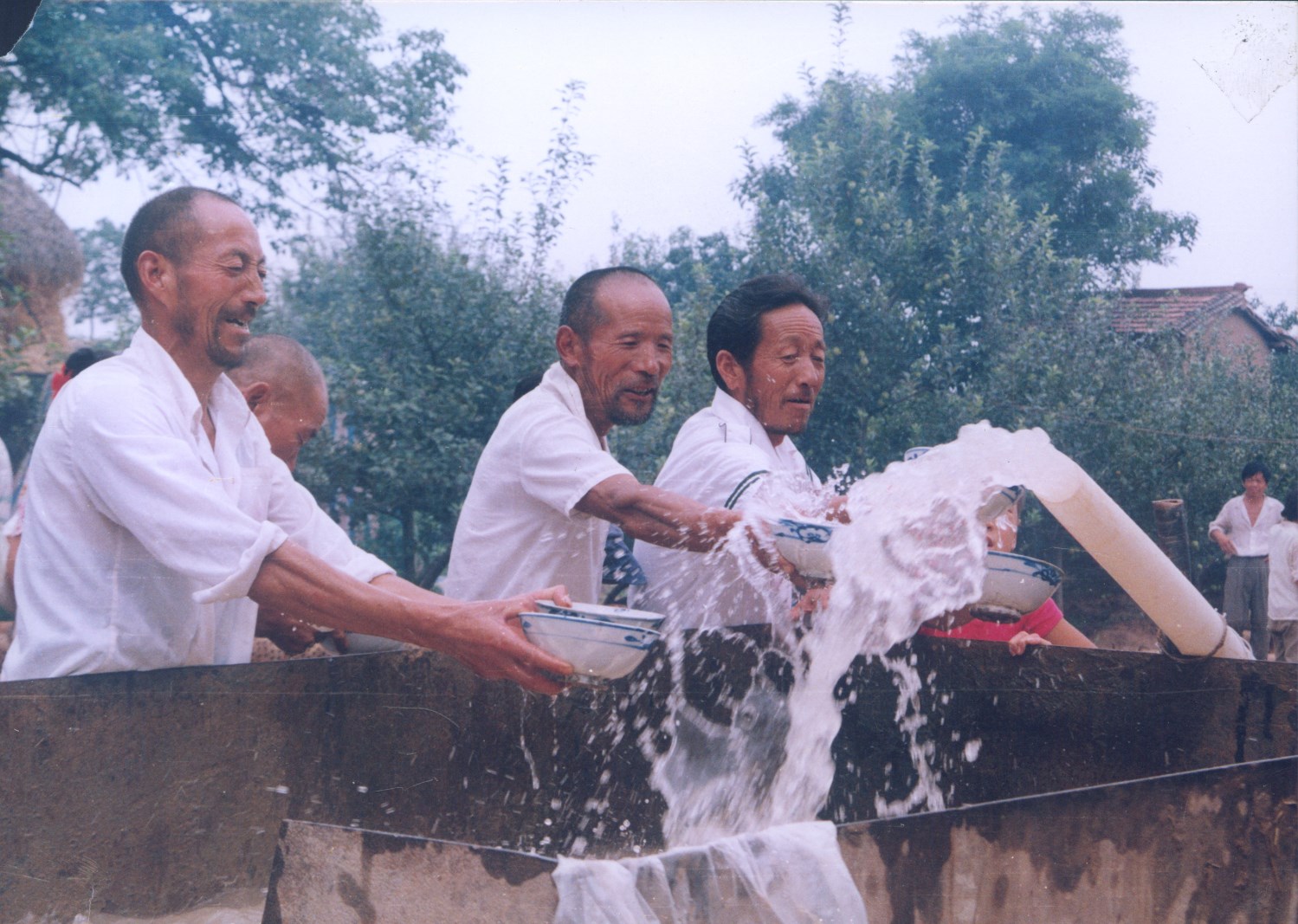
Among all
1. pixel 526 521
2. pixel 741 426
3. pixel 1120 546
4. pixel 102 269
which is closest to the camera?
pixel 1120 546

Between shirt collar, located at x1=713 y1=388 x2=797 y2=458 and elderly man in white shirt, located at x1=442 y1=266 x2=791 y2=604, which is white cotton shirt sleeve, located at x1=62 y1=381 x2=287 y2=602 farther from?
shirt collar, located at x1=713 y1=388 x2=797 y2=458

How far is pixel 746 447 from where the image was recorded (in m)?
2.64

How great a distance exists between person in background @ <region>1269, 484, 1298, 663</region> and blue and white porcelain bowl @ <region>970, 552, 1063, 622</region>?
16.7ft

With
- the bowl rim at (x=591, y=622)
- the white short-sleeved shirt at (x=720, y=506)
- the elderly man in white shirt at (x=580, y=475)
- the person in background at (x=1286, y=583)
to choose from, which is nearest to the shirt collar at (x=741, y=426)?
the white short-sleeved shirt at (x=720, y=506)

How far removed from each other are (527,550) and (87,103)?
6872mm

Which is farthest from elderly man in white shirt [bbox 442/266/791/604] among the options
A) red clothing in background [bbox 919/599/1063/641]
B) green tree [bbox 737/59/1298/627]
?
green tree [bbox 737/59/1298/627]

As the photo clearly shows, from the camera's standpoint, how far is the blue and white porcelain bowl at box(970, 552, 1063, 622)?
2129 millimetres

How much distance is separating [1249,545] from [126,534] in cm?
686

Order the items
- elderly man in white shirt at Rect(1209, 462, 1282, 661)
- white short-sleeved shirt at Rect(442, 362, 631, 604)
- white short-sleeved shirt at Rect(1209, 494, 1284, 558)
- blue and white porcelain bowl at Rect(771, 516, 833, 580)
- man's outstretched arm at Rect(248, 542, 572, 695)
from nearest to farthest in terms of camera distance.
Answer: man's outstretched arm at Rect(248, 542, 572, 695)
blue and white porcelain bowl at Rect(771, 516, 833, 580)
white short-sleeved shirt at Rect(442, 362, 631, 604)
elderly man in white shirt at Rect(1209, 462, 1282, 661)
white short-sleeved shirt at Rect(1209, 494, 1284, 558)

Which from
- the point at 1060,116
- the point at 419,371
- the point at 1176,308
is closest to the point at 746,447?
the point at 419,371

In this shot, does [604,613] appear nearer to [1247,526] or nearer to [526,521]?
[526,521]

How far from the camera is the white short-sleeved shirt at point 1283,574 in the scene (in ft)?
21.0

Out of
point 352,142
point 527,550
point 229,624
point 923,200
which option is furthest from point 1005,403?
point 229,624

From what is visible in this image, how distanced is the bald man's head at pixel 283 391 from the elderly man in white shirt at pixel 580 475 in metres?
0.85
